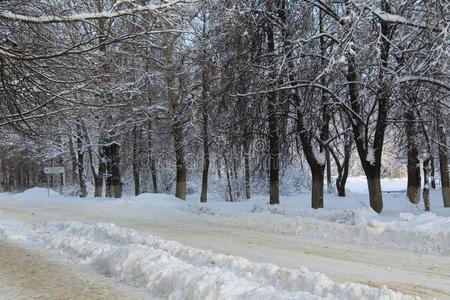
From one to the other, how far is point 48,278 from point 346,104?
12.8 metres

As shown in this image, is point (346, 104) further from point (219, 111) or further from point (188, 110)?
point (188, 110)

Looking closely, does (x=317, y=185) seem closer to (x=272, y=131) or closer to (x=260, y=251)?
(x=272, y=131)

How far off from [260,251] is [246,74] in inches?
367

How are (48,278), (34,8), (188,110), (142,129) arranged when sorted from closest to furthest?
(48,278)
(34,8)
(188,110)
(142,129)

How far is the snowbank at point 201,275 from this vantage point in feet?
20.4

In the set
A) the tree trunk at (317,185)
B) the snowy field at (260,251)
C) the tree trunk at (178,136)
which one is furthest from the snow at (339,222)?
the tree trunk at (178,136)

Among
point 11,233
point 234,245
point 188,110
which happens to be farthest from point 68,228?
point 188,110

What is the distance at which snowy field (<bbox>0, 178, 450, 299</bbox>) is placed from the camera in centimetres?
674

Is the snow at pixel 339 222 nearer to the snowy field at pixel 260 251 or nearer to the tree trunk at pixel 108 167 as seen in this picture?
the snowy field at pixel 260 251

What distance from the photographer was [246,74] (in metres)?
19.0

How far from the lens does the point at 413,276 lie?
8.70 m

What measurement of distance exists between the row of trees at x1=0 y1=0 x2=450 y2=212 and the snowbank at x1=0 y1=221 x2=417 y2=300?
2.84 meters

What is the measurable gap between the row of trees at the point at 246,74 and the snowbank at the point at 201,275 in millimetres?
2837

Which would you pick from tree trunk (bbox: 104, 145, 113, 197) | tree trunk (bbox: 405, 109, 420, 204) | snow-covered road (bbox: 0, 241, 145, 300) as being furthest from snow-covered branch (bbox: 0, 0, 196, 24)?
tree trunk (bbox: 104, 145, 113, 197)
